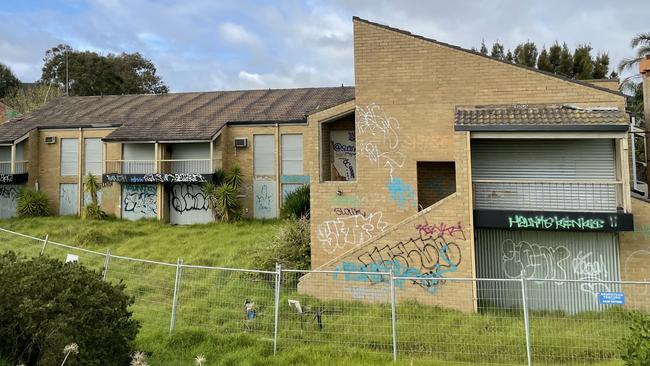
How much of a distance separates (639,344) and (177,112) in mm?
25228

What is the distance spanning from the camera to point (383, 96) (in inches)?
488

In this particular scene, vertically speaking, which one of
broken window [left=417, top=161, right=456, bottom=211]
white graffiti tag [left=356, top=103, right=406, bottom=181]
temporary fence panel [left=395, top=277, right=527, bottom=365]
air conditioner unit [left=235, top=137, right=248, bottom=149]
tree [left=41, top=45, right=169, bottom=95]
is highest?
tree [left=41, top=45, right=169, bottom=95]

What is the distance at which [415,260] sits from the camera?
35.7 feet

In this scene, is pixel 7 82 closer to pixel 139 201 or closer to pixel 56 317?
pixel 139 201

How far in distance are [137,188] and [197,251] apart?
32.4 feet

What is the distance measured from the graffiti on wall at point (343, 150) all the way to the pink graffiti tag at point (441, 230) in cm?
484

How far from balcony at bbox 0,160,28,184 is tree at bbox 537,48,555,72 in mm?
34239

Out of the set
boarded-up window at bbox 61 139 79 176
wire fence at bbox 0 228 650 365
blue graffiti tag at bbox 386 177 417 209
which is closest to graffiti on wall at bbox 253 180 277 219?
boarded-up window at bbox 61 139 79 176

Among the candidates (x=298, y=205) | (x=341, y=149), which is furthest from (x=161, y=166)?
(x=341, y=149)

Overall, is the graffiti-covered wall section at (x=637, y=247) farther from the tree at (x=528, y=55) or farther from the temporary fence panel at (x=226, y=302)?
the tree at (x=528, y=55)

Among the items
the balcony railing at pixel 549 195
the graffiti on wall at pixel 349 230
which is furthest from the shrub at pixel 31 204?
the balcony railing at pixel 549 195

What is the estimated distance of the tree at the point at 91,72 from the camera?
48438mm

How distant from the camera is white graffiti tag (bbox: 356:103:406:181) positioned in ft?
40.2

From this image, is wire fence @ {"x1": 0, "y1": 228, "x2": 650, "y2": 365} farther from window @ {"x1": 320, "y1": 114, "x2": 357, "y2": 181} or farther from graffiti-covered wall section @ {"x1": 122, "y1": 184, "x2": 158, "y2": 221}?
graffiti-covered wall section @ {"x1": 122, "y1": 184, "x2": 158, "y2": 221}
